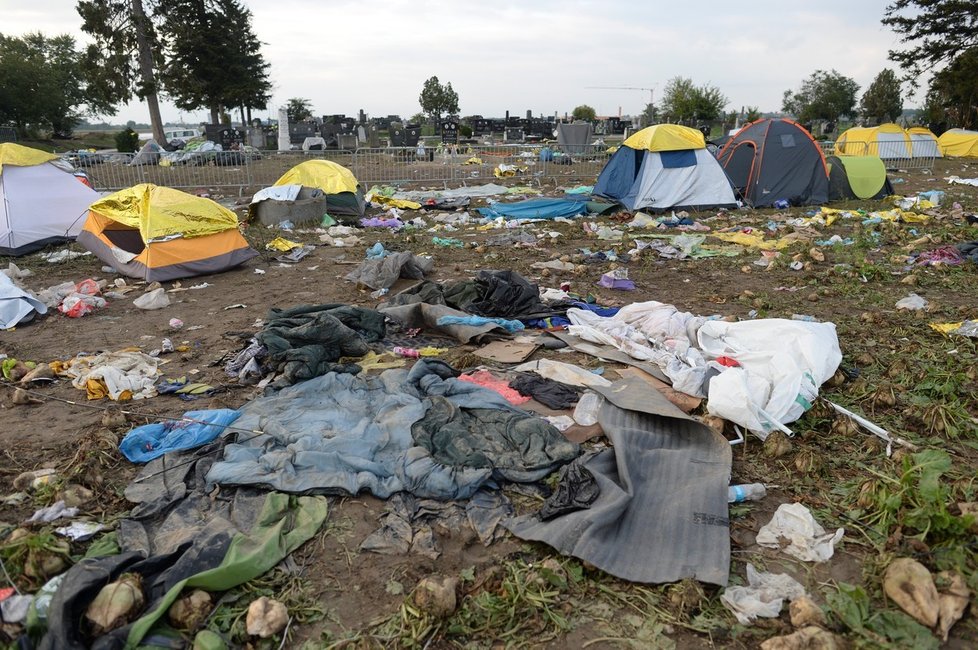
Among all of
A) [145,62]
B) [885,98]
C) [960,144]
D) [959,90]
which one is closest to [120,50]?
[145,62]

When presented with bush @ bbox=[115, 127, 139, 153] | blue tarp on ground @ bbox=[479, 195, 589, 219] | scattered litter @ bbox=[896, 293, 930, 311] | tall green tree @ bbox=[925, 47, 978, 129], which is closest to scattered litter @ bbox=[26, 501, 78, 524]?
scattered litter @ bbox=[896, 293, 930, 311]

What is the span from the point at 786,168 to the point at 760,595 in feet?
43.0

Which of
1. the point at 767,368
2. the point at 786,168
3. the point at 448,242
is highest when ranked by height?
the point at 786,168

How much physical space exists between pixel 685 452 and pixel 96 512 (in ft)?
11.0

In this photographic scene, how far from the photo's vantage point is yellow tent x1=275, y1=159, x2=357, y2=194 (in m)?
12.4

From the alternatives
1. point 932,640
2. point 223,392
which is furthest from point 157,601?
point 932,640

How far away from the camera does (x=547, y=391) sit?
15.4 ft

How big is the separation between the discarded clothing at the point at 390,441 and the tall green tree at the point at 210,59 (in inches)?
1218

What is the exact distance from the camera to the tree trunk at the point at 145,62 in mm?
26047

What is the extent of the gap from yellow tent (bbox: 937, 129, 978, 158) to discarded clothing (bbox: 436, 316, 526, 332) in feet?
87.9

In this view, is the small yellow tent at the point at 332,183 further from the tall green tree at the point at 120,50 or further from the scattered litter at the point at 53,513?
the tall green tree at the point at 120,50

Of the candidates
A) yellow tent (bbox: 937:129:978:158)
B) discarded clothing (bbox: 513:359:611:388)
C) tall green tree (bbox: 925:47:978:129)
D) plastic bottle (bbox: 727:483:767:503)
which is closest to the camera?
plastic bottle (bbox: 727:483:767:503)

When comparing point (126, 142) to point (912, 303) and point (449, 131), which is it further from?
point (912, 303)

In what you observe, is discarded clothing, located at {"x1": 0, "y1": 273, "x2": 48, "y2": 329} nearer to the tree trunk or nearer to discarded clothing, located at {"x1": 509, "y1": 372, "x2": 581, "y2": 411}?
discarded clothing, located at {"x1": 509, "y1": 372, "x2": 581, "y2": 411}
